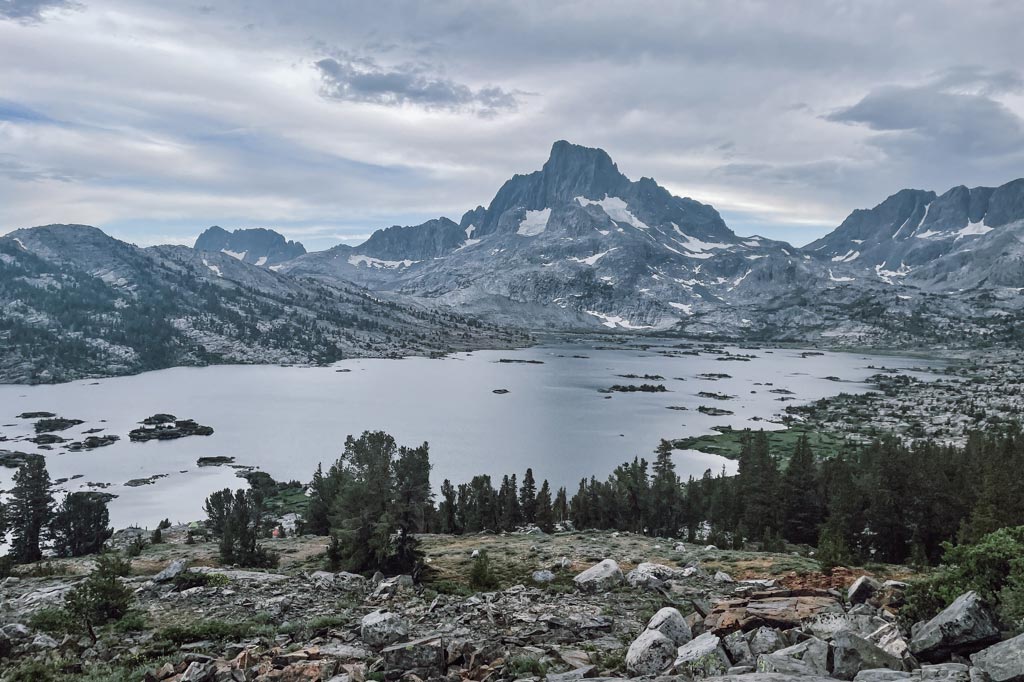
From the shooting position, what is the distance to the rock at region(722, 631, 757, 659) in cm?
1541

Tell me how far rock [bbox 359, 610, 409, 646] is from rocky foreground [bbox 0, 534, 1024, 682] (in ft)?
0.16

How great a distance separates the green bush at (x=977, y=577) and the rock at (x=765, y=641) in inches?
181

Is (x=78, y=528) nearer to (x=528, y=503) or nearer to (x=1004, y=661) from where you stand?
(x=528, y=503)

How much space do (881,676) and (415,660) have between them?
472 inches

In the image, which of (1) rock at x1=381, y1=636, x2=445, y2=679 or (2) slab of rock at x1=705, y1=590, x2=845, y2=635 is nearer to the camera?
(1) rock at x1=381, y1=636, x2=445, y2=679

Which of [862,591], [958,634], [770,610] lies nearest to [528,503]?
[862,591]

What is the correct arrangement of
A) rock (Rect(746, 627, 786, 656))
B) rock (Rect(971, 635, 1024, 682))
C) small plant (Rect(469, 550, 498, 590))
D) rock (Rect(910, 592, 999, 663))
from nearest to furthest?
1. rock (Rect(971, 635, 1024, 682))
2. rock (Rect(910, 592, 999, 663))
3. rock (Rect(746, 627, 786, 656))
4. small plant (Rect(469, 550, 498, 590))

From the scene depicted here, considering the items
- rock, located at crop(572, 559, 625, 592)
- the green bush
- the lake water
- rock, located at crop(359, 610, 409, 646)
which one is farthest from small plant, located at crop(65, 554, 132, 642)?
the lake water

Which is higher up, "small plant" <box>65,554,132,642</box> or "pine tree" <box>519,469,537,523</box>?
"small plant" <box>65,554,132,642</box>

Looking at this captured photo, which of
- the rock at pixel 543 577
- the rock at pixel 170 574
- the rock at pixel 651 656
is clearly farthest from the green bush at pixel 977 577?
the rock at pixel 170 574

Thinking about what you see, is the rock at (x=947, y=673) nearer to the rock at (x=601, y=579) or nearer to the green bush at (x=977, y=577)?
the green bush at (x=977, y=577)

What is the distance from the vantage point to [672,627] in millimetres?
18688

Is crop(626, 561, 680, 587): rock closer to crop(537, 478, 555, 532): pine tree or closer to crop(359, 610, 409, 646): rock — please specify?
crop(359, 610, 409, 646): rock

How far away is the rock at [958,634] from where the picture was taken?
14781 mm
